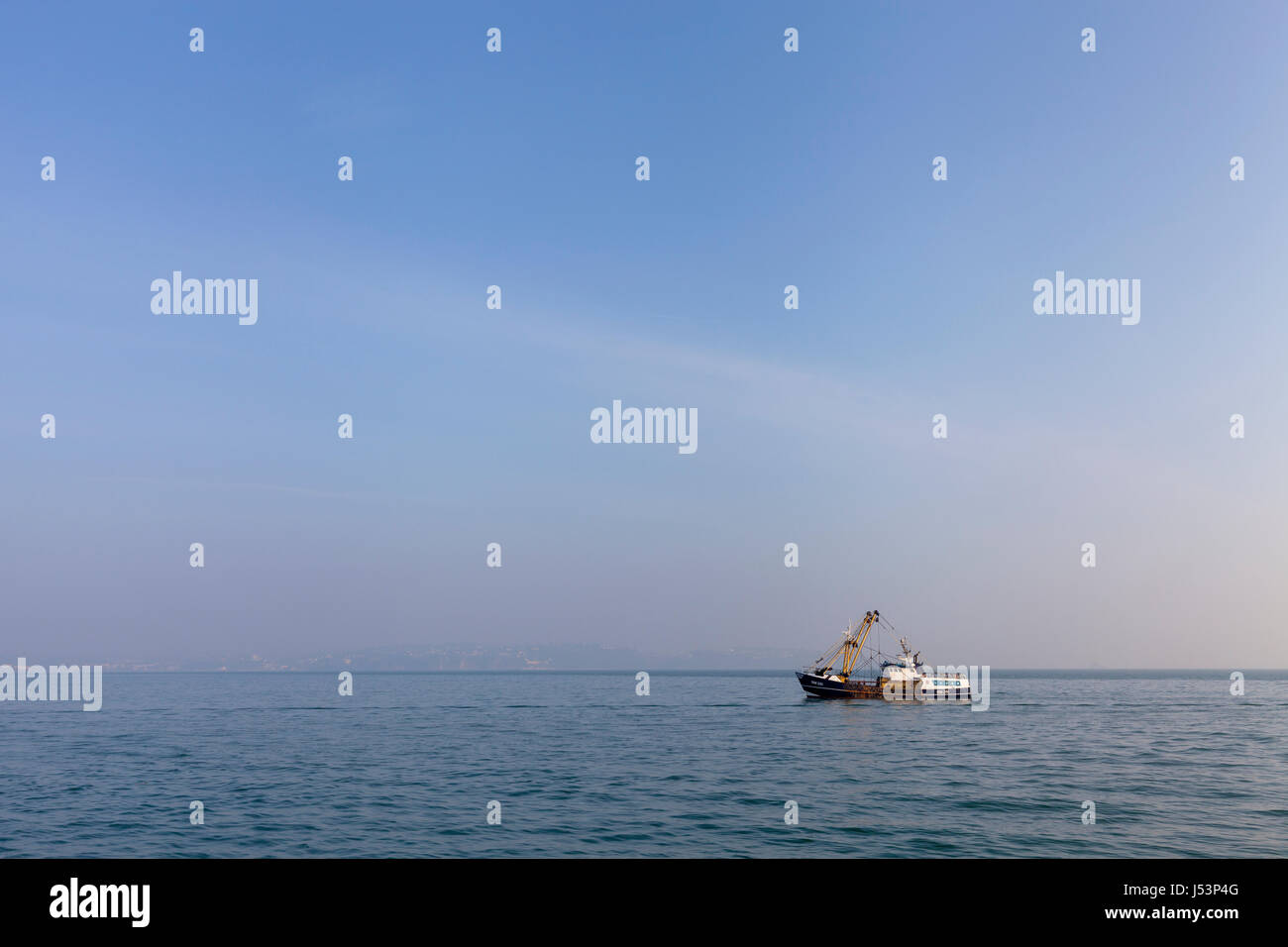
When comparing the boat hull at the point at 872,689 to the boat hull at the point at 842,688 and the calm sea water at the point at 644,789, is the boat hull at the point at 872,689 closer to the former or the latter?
the boat hull at the point at 842,688

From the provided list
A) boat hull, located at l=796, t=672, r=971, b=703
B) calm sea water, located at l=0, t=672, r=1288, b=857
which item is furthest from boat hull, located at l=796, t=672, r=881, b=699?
calm sea water, located at l=0, t=672, r=1288, b=857

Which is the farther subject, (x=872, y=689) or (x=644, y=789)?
(x=872, y=689)

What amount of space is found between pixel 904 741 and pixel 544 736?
33121 mm

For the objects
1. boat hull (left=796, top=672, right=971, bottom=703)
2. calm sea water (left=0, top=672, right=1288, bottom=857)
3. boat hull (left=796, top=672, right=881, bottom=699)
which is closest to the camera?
calm sea water (left=0, top=672, right=1288, bottom=857)

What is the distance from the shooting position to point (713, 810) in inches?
1494

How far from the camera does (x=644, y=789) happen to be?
44.2 meters

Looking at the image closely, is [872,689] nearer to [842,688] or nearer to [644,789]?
[842,688]

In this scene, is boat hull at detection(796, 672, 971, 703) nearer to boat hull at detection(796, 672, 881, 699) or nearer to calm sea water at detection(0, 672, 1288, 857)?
boat hull at detection(796, 672, 881, 699)

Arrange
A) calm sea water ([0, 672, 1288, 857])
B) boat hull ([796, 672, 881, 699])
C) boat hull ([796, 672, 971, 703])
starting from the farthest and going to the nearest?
boat hull ([796, 672, 971, 703]) < boat hull ([796, 672, 881, 699]) < calm sea water ([0, 672, 1288, 857])

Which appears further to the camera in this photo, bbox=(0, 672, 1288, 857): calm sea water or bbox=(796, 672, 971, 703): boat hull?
bbox=(796, 672, 971, 703): boat hull

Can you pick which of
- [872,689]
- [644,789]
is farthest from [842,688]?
[644,789]

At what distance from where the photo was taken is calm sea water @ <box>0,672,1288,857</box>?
3203cm

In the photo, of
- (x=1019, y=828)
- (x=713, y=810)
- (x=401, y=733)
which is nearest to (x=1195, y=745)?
(x=1019, y=828)
